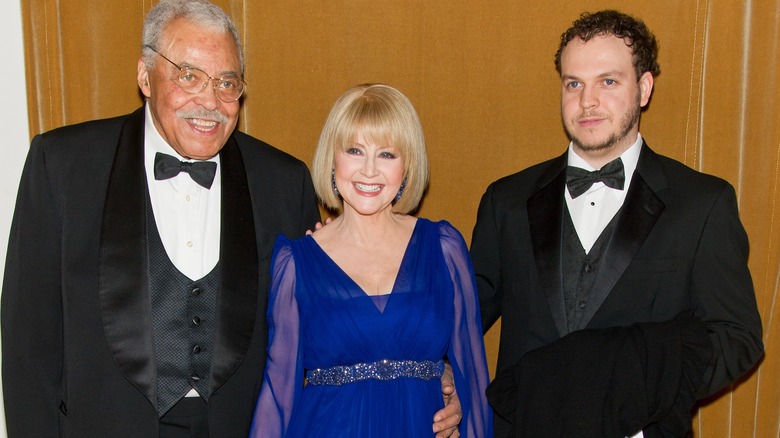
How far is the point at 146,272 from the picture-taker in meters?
2.37

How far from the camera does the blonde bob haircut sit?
97.3 inches

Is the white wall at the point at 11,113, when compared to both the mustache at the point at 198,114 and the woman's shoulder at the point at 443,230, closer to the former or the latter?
the mustache at the point at 198,114

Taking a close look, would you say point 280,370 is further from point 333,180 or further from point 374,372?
point 333,180

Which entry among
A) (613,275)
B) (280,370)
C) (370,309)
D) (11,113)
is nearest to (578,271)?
(613,275)

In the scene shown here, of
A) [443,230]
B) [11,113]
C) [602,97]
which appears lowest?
[443,230]

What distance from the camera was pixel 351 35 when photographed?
319 cm

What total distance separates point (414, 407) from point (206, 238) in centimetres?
76

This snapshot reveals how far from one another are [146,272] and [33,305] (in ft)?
1.04

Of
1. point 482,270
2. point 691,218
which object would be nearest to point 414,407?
point 482,270

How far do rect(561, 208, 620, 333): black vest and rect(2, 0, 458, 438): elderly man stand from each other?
46 centimetres

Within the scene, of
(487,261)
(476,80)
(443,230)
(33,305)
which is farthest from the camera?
(476,80)

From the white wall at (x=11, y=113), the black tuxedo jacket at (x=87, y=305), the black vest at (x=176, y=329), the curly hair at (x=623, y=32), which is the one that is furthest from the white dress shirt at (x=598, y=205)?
the white wall at (x=11, y=113)

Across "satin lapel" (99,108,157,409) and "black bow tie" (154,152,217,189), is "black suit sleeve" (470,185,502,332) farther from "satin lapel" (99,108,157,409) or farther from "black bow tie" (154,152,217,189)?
"satin lapel" (99,108,157,409)

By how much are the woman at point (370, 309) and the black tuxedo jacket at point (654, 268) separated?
6.4 inches
